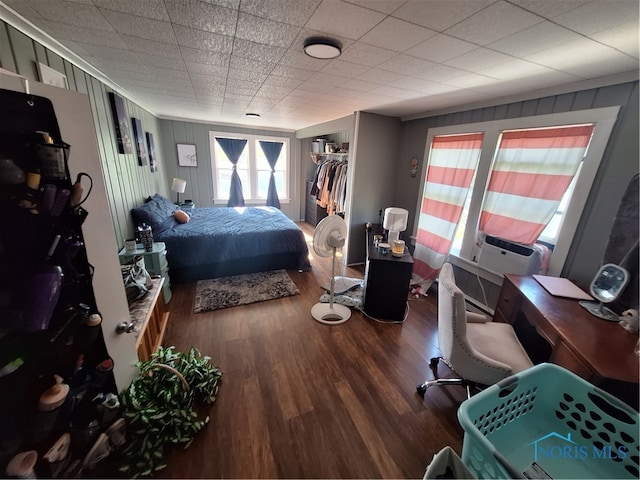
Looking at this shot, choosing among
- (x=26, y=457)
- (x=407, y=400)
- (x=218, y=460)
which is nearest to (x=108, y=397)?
(x=26, y=457)

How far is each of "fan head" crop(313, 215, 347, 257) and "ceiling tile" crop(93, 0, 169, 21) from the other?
5.65ft

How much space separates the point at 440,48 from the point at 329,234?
5.19 feet

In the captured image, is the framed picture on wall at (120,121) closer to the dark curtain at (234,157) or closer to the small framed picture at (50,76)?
the small framed picture at (50,76)

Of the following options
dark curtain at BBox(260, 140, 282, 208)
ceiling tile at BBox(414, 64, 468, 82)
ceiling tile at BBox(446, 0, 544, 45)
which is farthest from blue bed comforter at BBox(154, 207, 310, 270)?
ceiling tile at BBox(446, 0, 544, 45)

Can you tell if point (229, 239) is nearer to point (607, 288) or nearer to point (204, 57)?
point (204, 57)

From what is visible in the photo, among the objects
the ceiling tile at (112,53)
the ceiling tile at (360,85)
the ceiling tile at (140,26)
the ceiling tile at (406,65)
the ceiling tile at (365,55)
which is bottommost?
the ceiling tile at (140,26)

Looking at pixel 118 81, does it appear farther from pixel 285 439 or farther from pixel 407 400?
pixel 407 400

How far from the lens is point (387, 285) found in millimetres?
2508

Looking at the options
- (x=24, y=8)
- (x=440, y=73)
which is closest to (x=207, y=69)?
(x=24, y=8)

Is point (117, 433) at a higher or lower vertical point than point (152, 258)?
lower

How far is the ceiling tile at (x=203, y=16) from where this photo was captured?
1.12 meters

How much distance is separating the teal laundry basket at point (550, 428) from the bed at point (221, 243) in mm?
2878

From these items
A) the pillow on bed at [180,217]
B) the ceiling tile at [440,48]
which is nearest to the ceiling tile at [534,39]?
the ceiling tile at [440,48]

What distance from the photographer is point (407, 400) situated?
5.61 ft
